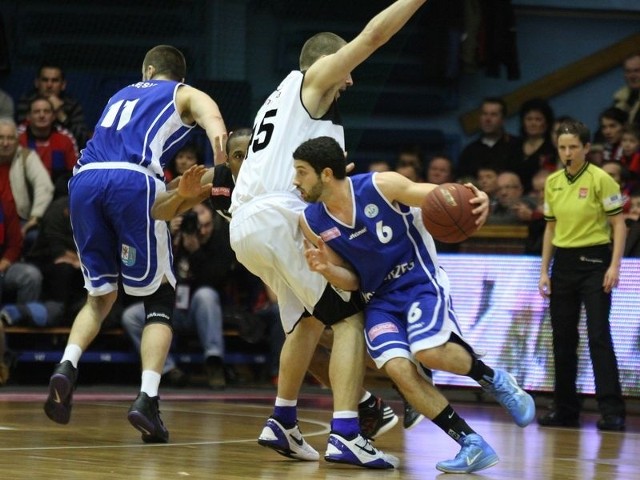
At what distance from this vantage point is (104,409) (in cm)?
913

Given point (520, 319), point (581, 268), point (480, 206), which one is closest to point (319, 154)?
point (480, 206)

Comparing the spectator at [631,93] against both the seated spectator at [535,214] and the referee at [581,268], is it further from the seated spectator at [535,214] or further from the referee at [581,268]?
the referee at [581,268]

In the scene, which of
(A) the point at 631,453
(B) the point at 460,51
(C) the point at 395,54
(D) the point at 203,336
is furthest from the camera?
(B) the point at 460,51

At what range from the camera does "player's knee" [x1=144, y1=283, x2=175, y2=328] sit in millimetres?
7242

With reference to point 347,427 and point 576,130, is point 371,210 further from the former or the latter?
point 576,130

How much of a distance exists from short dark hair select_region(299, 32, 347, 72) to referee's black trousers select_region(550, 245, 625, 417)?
10.3ft

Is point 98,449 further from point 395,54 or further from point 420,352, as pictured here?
point 395,54

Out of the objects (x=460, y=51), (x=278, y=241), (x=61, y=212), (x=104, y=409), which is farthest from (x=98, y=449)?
(x=460, y=51)

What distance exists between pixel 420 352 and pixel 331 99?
1.29m

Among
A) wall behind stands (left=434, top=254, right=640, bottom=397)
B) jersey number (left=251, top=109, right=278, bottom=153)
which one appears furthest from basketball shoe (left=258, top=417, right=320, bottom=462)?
wall behind stands (left=434, top=254, right=640, bottom=397)

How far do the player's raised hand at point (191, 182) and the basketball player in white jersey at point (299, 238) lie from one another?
301 mm

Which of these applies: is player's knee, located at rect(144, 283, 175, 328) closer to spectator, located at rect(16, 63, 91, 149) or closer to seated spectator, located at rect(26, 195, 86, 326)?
seated spectator, located at rect(26, 195, 86, 326)

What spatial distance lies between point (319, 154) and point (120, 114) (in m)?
1.67

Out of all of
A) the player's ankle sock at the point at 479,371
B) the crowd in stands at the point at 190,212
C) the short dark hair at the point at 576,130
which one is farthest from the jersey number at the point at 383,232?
the crowd in stands at the point at 190,212
